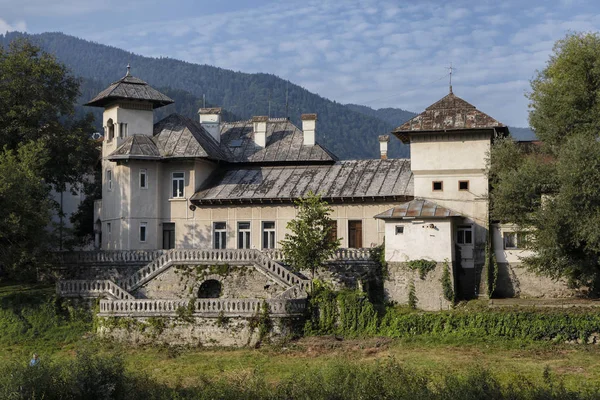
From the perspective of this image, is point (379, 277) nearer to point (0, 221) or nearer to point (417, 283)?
point (417, 283)

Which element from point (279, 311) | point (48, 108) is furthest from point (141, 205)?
point (279, 311)

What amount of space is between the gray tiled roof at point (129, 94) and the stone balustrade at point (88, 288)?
1219 centimetres

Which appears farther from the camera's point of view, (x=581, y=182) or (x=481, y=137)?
(x=481, y=137)

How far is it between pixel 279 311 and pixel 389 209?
9.39m

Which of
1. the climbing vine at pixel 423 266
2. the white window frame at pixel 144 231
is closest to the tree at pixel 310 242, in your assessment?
the climbing vine at pixel 423 266

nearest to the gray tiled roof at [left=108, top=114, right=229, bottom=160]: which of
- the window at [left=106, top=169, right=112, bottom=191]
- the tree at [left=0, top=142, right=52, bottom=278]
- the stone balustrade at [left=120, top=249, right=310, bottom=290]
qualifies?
the window at [left=106, top=169, right=112, bottom=191]

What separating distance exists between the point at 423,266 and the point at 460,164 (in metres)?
6.21

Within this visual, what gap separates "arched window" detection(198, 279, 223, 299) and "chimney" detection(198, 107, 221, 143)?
13.0 meters

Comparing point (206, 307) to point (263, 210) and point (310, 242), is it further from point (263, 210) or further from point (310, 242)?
point (263, 210)

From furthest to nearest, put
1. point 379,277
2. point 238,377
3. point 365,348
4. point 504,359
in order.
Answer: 1. point 379,277
2. point 365,348
3. point 504,359
4. point 238,377

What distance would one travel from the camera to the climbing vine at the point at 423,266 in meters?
42.8

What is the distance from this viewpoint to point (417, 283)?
141 ft

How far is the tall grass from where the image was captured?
26.6 metres

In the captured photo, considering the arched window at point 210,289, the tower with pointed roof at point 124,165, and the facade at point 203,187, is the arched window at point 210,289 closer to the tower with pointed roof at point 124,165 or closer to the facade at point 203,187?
the facade at point 203,187
